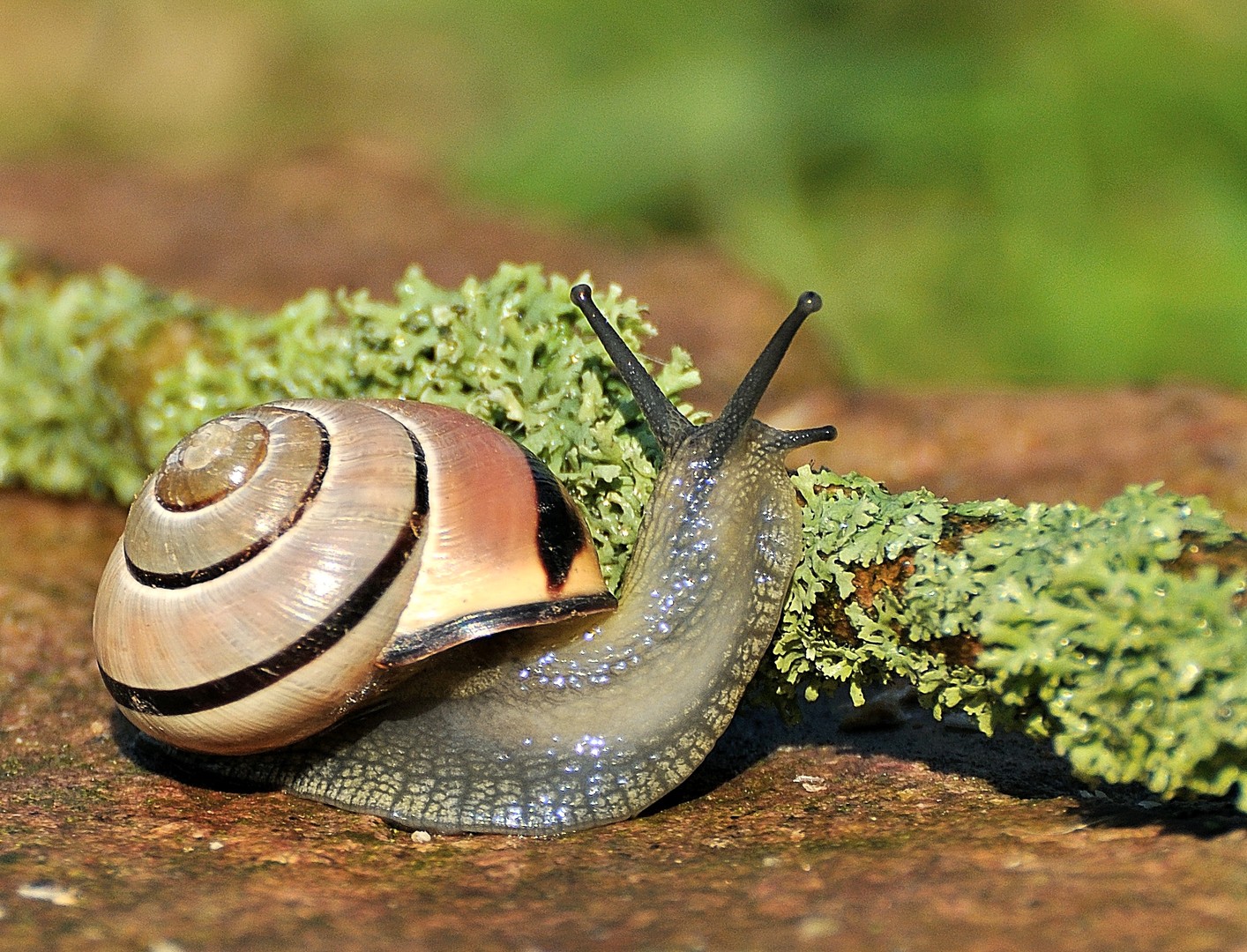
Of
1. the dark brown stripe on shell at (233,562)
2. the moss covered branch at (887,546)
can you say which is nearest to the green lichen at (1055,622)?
the moss covered branch at (887,546)

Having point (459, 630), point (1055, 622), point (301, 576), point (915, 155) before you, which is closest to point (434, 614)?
point (459, 630)

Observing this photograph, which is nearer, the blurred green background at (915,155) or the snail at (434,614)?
the snail at (434,614)

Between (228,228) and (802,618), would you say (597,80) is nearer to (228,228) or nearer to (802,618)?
(228,228)

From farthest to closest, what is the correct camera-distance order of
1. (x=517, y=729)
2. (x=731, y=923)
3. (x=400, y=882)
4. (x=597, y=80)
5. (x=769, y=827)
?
(x=597, y=80), (x=517, y=729), (x=769, y=827), (x=400, y=882), (x=731, y=923)

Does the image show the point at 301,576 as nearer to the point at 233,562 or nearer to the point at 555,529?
the point at 233,562

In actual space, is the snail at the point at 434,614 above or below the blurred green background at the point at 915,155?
below

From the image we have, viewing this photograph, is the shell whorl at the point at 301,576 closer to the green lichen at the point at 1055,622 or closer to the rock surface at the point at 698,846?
the rock surface at the point at 698,846

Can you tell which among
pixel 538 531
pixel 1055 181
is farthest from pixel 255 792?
pixel 1055 181
